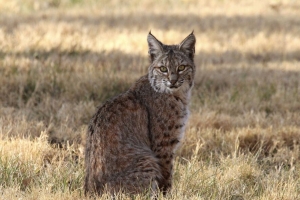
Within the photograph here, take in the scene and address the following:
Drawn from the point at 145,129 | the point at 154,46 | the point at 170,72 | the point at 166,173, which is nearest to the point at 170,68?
the point at 170,72

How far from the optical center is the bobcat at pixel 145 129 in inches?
223

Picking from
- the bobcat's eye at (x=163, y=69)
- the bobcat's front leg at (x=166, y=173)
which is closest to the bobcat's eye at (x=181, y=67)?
the bobcat's eye at (x=163, y=69)

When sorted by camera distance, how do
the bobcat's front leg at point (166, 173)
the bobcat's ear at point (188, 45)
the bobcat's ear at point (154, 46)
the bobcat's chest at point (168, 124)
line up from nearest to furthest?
the bobcat's front leg at point (166, 173) < the bobcat's chest at point (168, 124) < the bobcat's ear at point (154, 46) < the bobcat's ear at point (188, 45)

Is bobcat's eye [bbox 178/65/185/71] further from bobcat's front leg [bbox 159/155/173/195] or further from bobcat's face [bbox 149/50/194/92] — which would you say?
bobcat's front leg [bbox 159/155/173/195]

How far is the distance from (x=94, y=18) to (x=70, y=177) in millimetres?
11471

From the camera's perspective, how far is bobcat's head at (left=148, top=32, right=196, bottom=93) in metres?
6.40

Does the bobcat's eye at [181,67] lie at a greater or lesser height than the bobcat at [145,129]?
greater

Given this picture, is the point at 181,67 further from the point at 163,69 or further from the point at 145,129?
the point at 145,129

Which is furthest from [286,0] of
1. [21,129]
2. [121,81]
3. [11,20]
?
[21,129]

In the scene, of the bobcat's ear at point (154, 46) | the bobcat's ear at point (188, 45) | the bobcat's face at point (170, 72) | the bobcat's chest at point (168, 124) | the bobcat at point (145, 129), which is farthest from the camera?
the bobcat's ear at point (188, 45)

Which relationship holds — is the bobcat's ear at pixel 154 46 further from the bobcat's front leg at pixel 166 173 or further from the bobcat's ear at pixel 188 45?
the bobcat's front leg at pixel 166 173

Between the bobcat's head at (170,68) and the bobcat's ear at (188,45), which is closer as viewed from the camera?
the bobcat's head at (170,68)

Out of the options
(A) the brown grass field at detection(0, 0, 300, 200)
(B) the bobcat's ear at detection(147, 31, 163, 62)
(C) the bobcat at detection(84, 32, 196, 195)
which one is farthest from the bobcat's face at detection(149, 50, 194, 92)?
(A) the brown grass field at detection(0, 0, 300, 200)

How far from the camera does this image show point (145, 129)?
6.17 m
